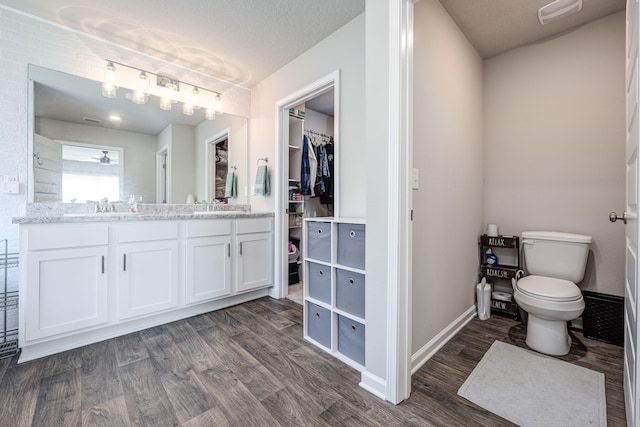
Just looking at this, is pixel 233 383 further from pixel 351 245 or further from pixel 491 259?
pixel 491 259

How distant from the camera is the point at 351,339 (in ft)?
5.57

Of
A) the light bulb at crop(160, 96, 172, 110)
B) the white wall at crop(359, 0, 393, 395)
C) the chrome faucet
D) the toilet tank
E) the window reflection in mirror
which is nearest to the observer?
the white wall at crop(359, 0, 393, 395)

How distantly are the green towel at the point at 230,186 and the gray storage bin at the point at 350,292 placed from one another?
194 cm

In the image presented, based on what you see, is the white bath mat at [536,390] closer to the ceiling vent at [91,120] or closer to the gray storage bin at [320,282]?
the gray storage bin at [320,282]

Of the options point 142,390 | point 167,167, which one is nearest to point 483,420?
point 142,390

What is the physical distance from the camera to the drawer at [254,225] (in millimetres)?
2654

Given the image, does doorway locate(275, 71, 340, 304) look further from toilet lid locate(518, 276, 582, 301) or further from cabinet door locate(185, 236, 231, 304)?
toilet lid locate(518, 276, 582, 301)

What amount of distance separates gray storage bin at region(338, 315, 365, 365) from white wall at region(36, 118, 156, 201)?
85.4 inches

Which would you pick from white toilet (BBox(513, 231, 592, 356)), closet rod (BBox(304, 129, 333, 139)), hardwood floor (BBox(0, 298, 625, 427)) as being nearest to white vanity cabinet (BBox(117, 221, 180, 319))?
hardwood floor (BBox(0, 298, 625, 427))

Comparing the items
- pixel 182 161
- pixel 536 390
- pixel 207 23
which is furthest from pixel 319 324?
pixel 207 23

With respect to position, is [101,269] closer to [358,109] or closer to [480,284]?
[358,109]

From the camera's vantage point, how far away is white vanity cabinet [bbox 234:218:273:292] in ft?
8.71

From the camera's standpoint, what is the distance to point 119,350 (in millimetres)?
1836

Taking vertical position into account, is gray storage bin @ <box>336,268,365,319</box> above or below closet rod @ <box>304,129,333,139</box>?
below
